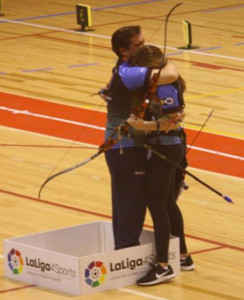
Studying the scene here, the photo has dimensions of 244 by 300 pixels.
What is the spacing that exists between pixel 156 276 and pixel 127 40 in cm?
144

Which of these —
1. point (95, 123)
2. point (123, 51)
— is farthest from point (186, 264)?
Answer: point (95, 123)

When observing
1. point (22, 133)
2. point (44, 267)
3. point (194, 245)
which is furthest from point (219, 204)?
point (22, 133)

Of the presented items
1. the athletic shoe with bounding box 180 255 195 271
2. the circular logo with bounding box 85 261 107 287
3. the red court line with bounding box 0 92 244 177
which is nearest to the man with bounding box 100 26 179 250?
the circular logo with bounding box 85 261 107 287

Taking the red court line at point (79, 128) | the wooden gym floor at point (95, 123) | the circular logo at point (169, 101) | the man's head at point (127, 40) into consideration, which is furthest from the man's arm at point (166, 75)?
the red court line at point (79, 128)

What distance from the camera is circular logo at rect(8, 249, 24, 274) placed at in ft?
22.5

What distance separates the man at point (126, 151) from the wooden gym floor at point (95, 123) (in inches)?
17.2

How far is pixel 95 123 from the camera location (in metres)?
11.2

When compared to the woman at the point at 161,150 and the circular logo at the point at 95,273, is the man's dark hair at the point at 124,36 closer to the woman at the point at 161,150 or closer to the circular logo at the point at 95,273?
the woman at the point at 161,150

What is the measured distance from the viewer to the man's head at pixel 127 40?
659 centimetres

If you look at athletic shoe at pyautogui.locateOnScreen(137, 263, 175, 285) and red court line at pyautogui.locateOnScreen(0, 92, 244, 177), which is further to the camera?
red court line at pyautogui.locateOnScreen(0, 92, 244, 177)

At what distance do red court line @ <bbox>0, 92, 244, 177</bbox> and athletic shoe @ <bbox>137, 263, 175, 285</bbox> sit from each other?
2.67m

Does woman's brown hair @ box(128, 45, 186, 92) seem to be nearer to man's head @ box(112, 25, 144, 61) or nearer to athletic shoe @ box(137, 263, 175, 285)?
man's head @ box(112, 25, 144, 61)

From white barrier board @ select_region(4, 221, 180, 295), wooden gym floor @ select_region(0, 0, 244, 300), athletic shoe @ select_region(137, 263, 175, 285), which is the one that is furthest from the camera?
wooden gym floor @ select_region(0, 0, 244, 300)

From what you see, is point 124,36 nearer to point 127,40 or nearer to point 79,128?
point 127,40
